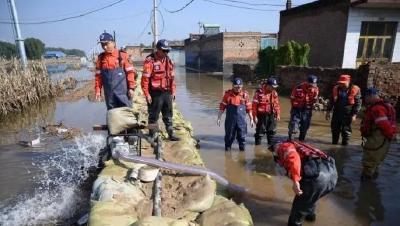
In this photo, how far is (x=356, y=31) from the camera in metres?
14.8

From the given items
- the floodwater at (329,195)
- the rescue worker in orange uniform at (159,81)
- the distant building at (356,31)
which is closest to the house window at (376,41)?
the distant building at (356,31)

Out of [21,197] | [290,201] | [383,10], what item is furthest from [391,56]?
[21,197]

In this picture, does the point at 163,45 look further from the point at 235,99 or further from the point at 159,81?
the point at 235,99

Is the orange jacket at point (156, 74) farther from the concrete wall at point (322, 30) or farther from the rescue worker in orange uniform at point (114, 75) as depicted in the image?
the concrete wall at point (322, 30)

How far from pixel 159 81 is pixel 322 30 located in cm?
1366

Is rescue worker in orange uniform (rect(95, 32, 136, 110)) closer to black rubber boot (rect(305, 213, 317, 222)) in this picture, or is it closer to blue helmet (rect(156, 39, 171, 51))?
blue helmet (rect(156, 39, 171, 51))

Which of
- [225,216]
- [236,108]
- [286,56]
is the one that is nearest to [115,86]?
[236,108]

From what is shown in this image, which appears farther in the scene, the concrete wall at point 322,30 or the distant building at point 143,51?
the distant building at point 143,51

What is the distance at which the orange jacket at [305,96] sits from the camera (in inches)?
264

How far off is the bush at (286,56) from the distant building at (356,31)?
1244 millimetres

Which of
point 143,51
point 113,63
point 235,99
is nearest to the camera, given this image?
point 113,63

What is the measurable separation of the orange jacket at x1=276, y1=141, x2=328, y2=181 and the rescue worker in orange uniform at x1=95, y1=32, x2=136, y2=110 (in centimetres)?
291

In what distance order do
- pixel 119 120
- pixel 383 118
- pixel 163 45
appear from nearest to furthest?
pixel 119 120, pixel 383 118, pixel 163 45

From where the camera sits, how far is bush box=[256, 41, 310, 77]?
16.0 metres
